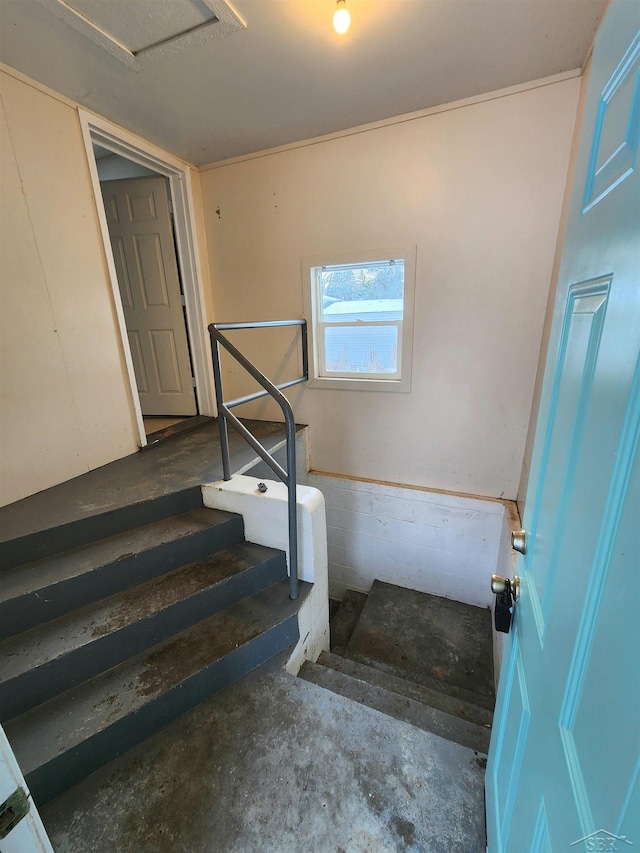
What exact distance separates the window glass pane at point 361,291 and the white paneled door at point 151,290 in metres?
1.21

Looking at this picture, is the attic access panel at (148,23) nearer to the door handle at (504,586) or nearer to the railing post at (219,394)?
the railing post at (219,394)

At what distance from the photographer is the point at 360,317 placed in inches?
95.0

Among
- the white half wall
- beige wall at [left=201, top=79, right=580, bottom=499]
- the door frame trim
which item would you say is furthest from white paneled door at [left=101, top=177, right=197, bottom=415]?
the white half wall

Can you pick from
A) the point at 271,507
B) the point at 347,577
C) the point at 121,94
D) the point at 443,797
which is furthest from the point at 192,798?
the point at 121,94

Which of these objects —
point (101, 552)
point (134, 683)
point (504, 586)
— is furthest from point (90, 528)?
point (504, 586)

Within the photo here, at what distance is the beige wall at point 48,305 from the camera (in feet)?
5.44

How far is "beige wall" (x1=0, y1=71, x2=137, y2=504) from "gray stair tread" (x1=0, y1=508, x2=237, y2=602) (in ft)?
1.88

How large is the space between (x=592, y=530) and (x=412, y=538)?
2226mm

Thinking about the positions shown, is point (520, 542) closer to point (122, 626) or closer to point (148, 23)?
point (122, 626)

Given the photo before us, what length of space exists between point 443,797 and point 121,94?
3310mm

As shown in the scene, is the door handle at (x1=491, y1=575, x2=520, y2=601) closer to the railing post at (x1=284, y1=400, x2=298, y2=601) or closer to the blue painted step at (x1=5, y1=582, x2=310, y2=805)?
the railing post at (x1=284, y1=400, x2=298, y2=601)

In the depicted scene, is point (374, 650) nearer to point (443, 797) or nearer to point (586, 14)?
point (443, 797)

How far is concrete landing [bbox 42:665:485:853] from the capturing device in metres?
0.96

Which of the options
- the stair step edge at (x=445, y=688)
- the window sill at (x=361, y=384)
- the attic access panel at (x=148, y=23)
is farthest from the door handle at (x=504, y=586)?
the attic access panel at (x=148, y=23)
